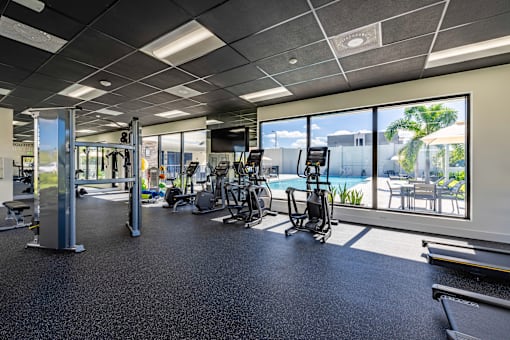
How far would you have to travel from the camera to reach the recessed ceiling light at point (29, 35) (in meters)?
2.97

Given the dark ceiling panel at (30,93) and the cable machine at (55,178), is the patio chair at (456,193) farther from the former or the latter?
the dark ceiling panel at (30,93)

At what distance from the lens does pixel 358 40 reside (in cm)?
330

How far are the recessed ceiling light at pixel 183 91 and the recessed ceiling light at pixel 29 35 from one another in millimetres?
2120

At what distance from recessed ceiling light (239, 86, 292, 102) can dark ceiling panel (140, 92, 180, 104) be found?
179cm

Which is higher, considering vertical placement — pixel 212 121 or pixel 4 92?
pixel 4 92

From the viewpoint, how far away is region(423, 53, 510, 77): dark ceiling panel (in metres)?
Answer: 3.72

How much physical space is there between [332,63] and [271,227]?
10.5 ft

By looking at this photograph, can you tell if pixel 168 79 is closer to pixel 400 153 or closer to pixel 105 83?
pixel 105 83

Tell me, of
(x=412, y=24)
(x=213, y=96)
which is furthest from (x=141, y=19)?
(x=412, y=24)

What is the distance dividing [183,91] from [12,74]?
3.09 m

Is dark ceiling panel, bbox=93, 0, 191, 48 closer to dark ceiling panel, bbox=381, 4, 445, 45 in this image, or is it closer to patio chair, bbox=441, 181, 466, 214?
dark ceiling panel, bbox=381, 4, 445, 45

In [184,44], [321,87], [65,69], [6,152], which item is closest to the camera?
[184,44]

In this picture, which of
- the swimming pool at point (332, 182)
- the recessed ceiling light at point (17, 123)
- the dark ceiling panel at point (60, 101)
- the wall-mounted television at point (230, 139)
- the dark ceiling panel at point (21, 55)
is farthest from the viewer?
the recessed ceiling light at point (17, 123)

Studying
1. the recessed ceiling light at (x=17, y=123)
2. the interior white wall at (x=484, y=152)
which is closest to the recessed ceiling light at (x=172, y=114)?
the recessed ceiling light at (x=17, y=123)
